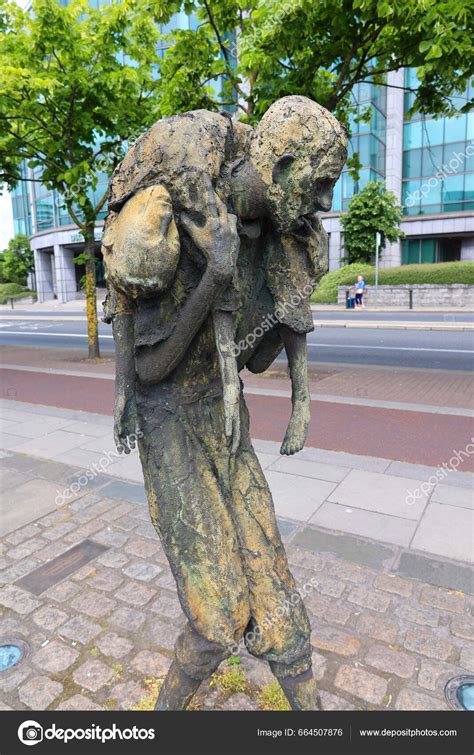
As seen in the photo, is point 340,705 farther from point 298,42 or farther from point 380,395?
point 298,42

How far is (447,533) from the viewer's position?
464 cm

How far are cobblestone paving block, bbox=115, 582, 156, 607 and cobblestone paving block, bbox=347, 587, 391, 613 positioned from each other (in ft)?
4.63

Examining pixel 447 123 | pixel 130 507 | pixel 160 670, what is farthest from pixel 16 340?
pixel 447 123

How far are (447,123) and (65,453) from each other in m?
36.5

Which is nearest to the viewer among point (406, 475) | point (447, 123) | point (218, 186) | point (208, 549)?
point (218, 186)

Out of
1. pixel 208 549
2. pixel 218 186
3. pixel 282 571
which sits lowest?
pixel 282 571

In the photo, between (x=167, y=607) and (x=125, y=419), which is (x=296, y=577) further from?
(x=125, y=419)

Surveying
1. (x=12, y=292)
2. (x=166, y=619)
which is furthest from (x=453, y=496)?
(x=12, y=292)

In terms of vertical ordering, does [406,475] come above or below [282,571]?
below

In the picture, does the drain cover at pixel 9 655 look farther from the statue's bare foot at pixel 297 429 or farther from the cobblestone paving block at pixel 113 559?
the statue's bare foot at pixel 297 429

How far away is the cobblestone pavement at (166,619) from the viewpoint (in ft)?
10.0

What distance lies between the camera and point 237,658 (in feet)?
10.9

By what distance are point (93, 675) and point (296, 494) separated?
2.78 metres

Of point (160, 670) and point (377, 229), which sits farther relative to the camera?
point (377, 229)
